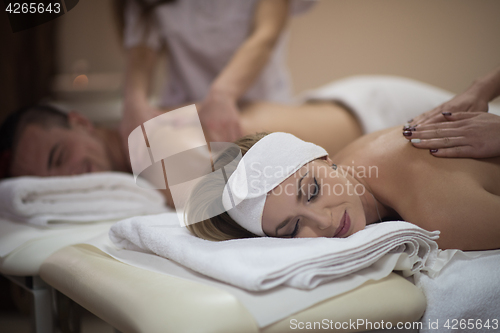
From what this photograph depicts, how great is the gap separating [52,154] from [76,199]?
0.21 metres

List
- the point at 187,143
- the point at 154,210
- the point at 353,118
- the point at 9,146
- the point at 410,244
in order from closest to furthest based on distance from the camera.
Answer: the point at 410,244 → the point at 187,143 → the point at 154,210 → the point at 9,146 → the point at 353,118

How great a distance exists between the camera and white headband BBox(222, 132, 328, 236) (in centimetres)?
67

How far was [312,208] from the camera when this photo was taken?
0.69 meters

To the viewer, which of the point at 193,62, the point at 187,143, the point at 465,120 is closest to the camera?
the point at 465,120

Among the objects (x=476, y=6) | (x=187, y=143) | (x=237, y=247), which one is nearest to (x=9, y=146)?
(x=187, y=143)

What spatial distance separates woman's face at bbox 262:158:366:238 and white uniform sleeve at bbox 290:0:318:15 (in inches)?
38.3

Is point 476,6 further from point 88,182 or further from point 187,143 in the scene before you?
point 88,182

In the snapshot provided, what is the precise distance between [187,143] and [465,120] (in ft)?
1.91

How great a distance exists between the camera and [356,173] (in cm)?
82

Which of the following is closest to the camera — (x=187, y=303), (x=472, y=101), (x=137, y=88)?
(x=187, y=303)

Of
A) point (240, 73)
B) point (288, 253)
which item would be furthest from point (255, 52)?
point (288, 253)

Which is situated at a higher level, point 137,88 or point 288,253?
point 137,88

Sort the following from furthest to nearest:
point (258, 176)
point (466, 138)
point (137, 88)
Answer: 1. point (137, 88)
2. point (466, 138)
3. point (258, 176)

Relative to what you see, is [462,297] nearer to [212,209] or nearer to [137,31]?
[212,209]
